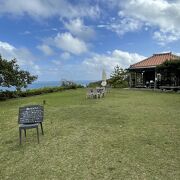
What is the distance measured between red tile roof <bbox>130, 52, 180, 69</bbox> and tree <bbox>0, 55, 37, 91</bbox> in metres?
13.2

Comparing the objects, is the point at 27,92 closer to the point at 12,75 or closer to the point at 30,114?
the point at 12,75

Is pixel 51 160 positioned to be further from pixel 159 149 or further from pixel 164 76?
pixel 164 76

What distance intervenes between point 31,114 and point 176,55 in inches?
902

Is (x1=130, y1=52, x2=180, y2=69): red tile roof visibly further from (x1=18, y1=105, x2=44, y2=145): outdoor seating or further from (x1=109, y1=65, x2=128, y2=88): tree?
(x1=18, y1=105, x2=44, y2=145): outdoor seating

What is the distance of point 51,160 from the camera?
15.8ft

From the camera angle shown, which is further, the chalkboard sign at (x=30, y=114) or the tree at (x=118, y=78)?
the tree at (x=118, y=78)

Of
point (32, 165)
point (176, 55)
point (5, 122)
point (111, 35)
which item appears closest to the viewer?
point (32, 165)

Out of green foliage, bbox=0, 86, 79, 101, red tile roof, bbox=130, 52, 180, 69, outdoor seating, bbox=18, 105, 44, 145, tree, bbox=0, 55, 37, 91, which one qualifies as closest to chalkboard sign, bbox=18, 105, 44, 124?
outdoor seating, bbox=18, 105, 44, 145

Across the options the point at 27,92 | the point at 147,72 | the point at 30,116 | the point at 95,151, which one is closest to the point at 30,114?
the point at 30,116

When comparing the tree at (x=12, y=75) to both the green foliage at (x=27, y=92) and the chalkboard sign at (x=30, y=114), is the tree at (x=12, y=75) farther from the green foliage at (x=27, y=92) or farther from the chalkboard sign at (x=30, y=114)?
the chalkboard sign at (x=30, y=114)

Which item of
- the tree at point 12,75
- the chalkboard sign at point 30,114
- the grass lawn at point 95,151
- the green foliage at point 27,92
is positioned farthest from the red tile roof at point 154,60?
the chalkboard sign at point 30,114

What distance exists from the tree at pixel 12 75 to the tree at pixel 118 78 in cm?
1327

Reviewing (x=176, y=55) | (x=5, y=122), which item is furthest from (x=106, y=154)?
(x=176, y=55)

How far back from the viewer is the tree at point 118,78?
93.5 feet
